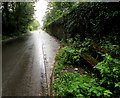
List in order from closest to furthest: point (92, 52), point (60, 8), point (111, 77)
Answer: point (111, 77)
point (92, 52)
point (60, 8)

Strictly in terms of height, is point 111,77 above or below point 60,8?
below

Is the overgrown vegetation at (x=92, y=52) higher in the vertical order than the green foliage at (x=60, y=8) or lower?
lower

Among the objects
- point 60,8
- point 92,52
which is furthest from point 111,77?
point 60,8

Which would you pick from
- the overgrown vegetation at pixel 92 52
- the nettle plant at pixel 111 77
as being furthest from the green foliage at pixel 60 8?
the nettle plant at pixel 111 77

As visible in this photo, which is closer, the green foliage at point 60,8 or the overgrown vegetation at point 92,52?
the overgrown vegetation at point 92,52

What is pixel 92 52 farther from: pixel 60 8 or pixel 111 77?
pixel 60 8

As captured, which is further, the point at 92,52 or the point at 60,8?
the point at 60,8

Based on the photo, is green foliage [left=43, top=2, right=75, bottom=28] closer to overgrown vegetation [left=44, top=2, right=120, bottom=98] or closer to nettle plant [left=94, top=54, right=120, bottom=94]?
overgrown vegetation [left=44, top=2, right=120, bottom=98]

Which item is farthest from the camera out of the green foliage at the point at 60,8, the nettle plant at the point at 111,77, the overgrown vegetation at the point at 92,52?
the green foliage at the point at 60,8

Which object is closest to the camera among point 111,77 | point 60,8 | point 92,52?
point 111,77

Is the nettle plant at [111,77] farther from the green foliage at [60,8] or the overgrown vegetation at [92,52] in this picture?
the green foliage at [60,8]

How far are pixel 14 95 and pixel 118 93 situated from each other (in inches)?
113

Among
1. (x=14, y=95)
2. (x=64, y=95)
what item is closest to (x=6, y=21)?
A: (x=14, y=95)

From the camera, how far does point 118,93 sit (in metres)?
1.94
